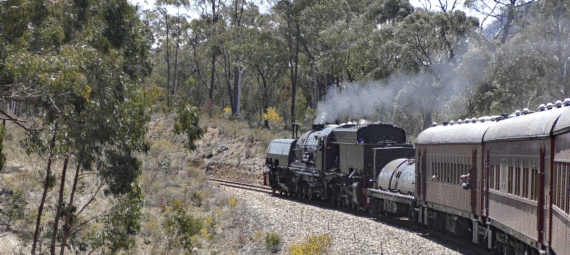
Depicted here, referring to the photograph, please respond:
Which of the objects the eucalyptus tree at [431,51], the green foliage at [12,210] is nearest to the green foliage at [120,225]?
the green foliage at [12,210]

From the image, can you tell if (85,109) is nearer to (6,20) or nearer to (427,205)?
(6,20)

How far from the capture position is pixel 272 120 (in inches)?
2176

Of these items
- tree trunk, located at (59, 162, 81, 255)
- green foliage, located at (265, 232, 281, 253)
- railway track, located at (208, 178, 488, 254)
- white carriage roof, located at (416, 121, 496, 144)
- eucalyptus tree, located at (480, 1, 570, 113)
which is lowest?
green foliage, located at (265, 232, 281, 253)

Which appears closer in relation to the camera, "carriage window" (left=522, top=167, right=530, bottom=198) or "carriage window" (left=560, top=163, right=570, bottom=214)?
"carriage window" (left=560, top=163, right=570, bottom=214)

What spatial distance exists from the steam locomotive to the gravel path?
835mm

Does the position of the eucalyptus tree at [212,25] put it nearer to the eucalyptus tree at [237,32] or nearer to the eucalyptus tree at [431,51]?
the eucalyptus tree at [237,32]

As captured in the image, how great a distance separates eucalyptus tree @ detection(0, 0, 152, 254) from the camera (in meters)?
11.5

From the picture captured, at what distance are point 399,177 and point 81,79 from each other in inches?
437

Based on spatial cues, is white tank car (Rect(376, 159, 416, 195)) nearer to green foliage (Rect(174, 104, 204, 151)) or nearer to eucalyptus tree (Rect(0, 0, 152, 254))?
green foliage (Rect(174, 104, 204, 151))

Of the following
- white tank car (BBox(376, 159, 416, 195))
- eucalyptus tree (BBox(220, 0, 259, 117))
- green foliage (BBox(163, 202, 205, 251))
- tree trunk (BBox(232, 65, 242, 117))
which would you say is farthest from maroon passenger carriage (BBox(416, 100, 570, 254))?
tree trunk (BBox(232, 65, 242, 117))

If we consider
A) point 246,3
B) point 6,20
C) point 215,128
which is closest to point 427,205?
point 6,20

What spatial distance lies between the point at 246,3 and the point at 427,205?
4607 cm

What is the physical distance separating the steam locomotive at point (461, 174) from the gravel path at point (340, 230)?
2.74 ft

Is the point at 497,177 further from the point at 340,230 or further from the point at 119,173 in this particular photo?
the point at 119,173
